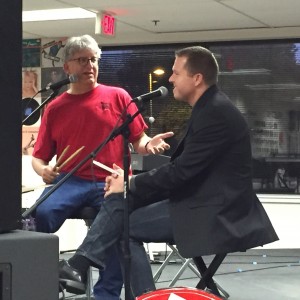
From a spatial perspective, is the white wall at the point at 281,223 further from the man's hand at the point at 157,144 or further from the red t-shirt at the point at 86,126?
the man's hand at the point at 157,144

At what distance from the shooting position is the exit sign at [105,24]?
18.0ft

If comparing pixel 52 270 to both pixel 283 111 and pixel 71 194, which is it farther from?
pixel 283 111

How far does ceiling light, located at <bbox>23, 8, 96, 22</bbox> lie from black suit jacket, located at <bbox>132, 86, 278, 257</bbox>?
300cm

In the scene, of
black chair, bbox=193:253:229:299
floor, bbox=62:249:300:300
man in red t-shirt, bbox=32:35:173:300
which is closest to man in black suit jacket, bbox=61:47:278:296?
black chair, bbox=193:253:229:299

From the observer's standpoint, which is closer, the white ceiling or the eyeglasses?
the eyeglasses

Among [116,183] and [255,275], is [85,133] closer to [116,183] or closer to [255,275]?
[116,183]

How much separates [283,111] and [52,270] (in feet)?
17.4

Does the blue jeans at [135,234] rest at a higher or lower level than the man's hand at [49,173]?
lower

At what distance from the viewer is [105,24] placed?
18.2 feet

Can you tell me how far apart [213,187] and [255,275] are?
2.73 m

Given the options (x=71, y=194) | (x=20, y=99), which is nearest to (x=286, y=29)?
(x=71, y=194)

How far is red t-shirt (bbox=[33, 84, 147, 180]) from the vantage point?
131 inches

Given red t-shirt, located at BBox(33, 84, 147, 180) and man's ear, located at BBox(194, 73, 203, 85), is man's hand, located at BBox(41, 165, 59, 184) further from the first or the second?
man's ear, located at BBox(194, 73, 203, 85)

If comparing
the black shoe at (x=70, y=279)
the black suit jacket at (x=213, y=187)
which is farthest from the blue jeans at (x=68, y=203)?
the black suit jacket at (x=213, y=187)
